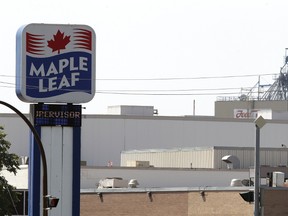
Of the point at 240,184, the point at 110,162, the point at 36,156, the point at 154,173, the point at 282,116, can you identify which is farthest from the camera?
the point at 282,116

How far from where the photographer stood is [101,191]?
218ft

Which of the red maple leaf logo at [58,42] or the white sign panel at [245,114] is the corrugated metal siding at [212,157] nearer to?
the red maple leaf logo at [58,42]

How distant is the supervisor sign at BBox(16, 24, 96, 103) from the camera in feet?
180

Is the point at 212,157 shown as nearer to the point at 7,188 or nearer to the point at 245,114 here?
the point at 7,188

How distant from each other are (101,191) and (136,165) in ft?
44.4

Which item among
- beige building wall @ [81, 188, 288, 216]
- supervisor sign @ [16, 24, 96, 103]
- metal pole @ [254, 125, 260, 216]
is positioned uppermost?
supervisor sign @ [16, 24, 96, 103]

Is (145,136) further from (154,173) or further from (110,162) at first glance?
(154,173)

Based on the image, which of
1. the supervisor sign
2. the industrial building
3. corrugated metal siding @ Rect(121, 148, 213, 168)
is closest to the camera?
the supervisor sign

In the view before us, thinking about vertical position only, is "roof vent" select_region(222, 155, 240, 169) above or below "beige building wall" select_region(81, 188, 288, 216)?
above

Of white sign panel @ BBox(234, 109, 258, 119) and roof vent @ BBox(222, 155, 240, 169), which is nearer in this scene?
roof vent @ BBox(222, 155, 240, 169)

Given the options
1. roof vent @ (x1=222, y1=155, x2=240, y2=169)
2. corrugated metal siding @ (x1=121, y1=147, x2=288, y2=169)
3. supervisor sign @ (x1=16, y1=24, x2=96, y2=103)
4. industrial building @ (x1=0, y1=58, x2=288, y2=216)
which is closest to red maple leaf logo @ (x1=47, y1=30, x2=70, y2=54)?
supervisor sign @ (x1=16, y1=24, x2=96, y2=103)

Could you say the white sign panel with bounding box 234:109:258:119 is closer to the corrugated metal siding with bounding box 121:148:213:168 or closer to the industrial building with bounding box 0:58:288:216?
the industrial building with bounding box 0:58:288:216

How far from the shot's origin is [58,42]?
55750mm

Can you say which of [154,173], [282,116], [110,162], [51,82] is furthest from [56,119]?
[282,116]
